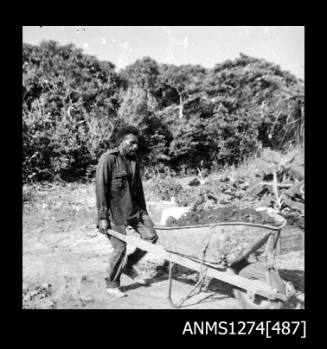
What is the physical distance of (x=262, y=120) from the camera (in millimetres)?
14914

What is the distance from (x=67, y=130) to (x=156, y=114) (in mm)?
3646

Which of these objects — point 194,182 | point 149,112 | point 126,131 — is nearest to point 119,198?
point 126,131

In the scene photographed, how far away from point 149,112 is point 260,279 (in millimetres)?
10306

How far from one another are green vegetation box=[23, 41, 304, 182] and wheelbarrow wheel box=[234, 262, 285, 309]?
25.9ft

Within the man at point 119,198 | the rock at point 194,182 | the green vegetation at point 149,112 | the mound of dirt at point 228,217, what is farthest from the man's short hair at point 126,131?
the green vegetation at point 149,112

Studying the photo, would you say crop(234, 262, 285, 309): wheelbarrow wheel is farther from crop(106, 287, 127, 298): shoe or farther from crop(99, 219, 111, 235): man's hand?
crop(99, 219, 111, 235): man's hand

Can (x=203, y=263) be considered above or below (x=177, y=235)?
below

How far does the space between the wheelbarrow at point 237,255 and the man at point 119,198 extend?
285mm

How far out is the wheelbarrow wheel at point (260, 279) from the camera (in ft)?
10.3

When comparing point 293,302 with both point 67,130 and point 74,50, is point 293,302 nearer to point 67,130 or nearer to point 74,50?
point 67,130

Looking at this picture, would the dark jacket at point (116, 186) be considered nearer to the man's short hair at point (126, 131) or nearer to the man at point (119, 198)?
the man at point (119, 198)

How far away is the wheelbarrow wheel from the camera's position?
10.3 ft

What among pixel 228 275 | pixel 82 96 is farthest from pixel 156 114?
Result: pixel 228 275

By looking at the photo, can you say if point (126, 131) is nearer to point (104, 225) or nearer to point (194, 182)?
point (104, 225)
